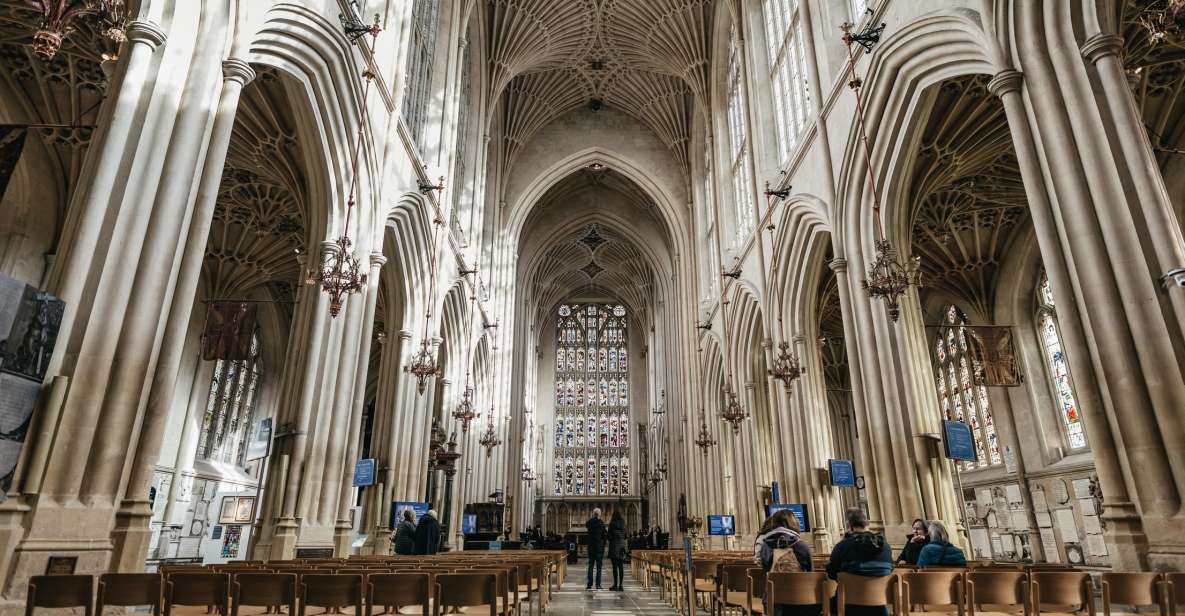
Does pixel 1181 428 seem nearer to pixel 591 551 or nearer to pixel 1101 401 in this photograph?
pixel 1101 401

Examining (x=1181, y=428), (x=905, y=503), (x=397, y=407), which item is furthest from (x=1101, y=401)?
(x=397, y=407)

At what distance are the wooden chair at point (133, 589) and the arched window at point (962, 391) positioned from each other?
708 inches

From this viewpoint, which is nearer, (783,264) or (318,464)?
(318,464)

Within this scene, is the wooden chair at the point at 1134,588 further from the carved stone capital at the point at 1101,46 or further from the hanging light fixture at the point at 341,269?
the hanging light fixture at the point at 341,269

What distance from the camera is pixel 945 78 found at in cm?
854

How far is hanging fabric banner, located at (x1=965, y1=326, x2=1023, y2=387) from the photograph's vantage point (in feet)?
41.8

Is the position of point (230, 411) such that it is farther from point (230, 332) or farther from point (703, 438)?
point (703, 438)

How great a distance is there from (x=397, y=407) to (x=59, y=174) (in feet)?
26.5

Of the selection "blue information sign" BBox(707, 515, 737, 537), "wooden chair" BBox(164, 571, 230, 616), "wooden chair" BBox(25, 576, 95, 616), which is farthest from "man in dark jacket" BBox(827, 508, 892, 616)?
"blue information sign" BBox(707, 515, 737, 537)

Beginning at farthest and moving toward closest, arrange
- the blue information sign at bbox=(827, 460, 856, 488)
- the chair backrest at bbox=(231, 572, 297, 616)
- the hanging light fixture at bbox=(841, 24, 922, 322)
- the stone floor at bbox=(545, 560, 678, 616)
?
the blue information sign at bbox=(827, 460, 856, 488) → the hanging light fixture at bbox=(841, 24, 922, 322) → the stone floor at bbox=(545, 560, 678, 616) → the chair backrest at bbox=(231, 572, 297, 616)

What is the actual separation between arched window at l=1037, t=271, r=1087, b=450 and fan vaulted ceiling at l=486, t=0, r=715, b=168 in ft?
39.6

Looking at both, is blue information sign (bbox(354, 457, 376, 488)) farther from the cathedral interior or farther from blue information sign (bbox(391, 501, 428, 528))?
blue information sign (bbox(391, 501, 428, 528))

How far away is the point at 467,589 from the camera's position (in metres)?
3.77

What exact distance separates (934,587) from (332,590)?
3.61m
